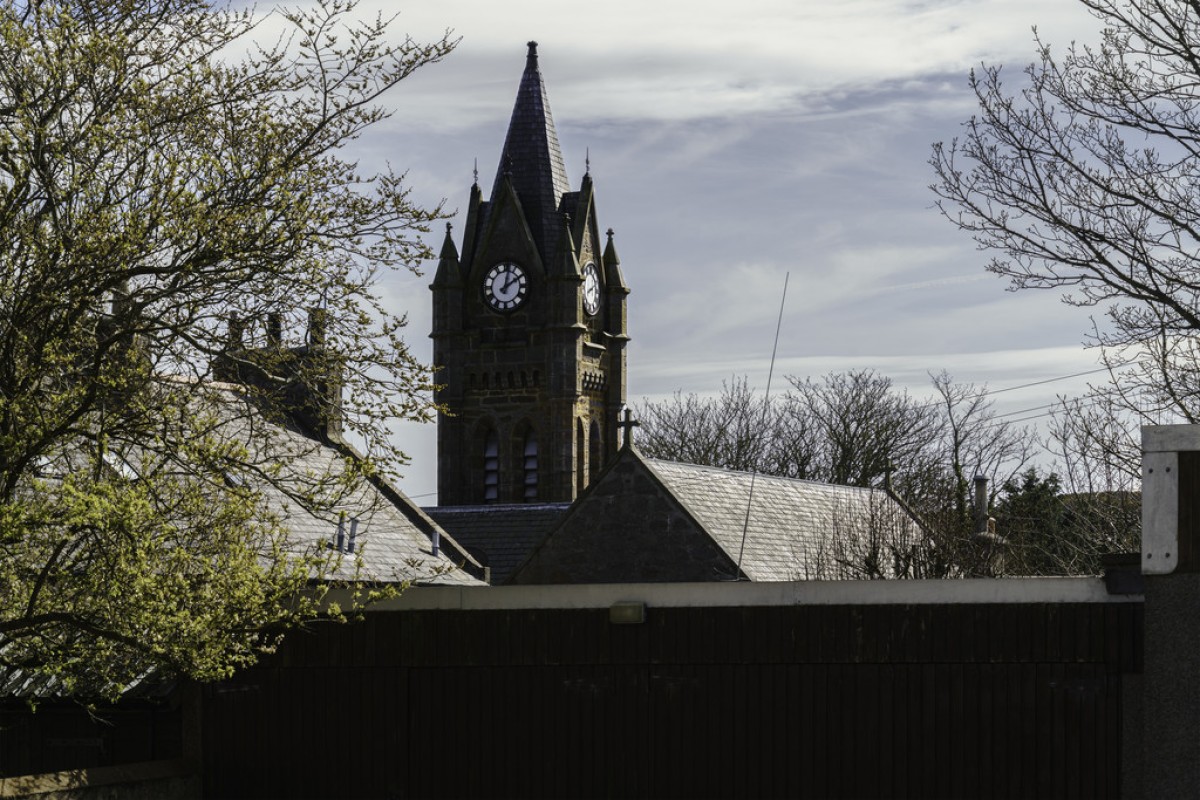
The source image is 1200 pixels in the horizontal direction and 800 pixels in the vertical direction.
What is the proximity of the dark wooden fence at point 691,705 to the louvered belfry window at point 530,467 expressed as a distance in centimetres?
3962

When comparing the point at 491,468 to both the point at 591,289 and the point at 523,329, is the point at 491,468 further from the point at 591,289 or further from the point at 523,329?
the point at 591,289

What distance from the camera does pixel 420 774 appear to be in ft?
55.0

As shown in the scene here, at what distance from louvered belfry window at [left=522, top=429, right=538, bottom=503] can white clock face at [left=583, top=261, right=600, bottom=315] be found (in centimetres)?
492

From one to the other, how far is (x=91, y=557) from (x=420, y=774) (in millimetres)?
4419

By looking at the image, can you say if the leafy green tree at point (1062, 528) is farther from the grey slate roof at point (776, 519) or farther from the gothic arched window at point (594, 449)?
the gothic arched window at point (594, 449)

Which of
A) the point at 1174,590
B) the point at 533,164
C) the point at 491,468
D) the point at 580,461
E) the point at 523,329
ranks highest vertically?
the point at 533,164

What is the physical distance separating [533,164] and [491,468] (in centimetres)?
1065

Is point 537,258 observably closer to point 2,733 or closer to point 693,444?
point 693,444

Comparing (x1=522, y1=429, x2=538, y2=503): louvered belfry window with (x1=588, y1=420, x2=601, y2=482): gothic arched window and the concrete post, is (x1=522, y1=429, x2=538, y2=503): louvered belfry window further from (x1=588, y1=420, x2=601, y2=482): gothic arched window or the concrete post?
the concrete post

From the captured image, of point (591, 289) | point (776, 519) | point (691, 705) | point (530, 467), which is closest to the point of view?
point (691, 705)

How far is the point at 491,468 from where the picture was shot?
191 feet

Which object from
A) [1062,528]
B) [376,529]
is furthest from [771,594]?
[1062,528]

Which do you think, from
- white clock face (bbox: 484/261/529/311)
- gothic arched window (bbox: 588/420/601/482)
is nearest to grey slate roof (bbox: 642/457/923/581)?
gothic arched window (bbox: 588/420/601/482)

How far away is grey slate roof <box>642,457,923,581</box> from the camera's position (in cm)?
2777
